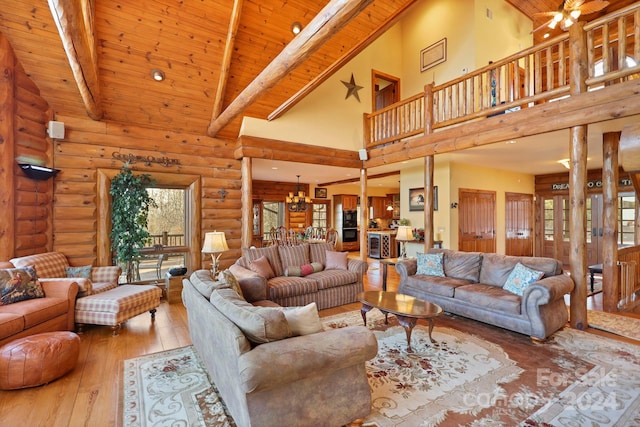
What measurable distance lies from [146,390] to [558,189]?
9851 mm

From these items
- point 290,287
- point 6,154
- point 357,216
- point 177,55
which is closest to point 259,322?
point 290,287

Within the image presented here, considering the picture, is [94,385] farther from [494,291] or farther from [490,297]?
[494,291]

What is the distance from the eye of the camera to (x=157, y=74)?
4574mm

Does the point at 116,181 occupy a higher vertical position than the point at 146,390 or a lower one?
higher

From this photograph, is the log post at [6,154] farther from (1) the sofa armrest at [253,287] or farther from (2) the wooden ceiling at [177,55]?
(1) the sofa armrest at [253,287]

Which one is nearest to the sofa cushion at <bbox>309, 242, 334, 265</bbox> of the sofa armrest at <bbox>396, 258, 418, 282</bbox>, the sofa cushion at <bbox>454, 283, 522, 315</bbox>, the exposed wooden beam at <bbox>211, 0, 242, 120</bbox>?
the sofa armrest at <bbox>396, 258, 418, 282</bbox>

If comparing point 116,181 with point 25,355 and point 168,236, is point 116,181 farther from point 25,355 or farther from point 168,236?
point 25,355

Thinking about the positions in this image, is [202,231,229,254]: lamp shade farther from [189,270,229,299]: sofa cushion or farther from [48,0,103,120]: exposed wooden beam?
[48,0,103,120]: exposed wooden beam

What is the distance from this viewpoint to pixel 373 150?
697 centimetres

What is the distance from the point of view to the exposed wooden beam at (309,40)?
237 cm

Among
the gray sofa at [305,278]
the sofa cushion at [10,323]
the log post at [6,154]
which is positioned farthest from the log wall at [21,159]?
the gray sofa at [305,278]

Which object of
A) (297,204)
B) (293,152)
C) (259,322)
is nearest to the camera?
(259,322)

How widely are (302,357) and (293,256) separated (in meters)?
3.04

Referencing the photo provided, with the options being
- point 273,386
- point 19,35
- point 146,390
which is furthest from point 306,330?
point 19,35
